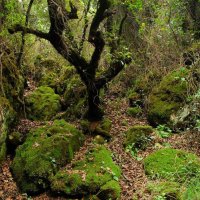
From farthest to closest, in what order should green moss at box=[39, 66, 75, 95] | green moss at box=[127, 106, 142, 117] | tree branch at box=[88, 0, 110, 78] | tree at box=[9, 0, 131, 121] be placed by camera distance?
1. green moss at box=[39, 66, 75, 95]
2. green moss at box=[127, 106, 142, 117]
3. tree branch at box=[88, 0, 110, 78]
4. tree at box=[9, 0, 131, 121]

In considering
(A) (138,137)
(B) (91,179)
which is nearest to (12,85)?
(A) (138,137)

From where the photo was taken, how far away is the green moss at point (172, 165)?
23.6ft

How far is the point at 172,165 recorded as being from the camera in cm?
762

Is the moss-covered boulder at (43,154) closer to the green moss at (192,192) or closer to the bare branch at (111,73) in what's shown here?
the bare branch at (111,73)

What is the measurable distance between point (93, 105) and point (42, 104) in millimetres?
1943

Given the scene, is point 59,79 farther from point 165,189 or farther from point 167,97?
point 165,189

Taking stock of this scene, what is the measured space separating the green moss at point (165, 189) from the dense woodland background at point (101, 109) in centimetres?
2

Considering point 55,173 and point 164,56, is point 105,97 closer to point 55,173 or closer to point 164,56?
point 164,56

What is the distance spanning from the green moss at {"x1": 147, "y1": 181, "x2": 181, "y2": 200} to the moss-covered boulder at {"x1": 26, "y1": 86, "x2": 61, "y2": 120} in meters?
4.93

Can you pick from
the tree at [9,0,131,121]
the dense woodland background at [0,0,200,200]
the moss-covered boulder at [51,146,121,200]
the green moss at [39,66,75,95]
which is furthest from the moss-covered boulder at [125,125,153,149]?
the green moss at [39,66,75,95]

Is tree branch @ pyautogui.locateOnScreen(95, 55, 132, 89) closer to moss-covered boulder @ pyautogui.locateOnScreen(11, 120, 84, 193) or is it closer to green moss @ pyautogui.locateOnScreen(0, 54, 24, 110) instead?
moss-covered boulder @ pyautogui.locateOnScreen(11, 120, 84, 193)

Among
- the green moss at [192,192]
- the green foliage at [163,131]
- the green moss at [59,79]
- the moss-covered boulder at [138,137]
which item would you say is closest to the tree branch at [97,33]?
the moss-covered boulder at [138,137]

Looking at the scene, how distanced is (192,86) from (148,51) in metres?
3.91

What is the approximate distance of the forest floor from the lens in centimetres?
696
